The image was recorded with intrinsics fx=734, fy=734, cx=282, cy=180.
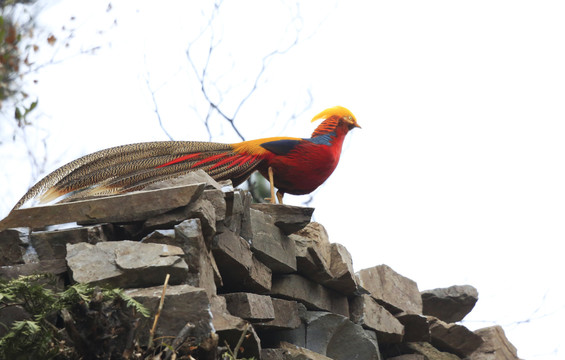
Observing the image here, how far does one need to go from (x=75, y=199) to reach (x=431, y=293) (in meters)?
3.92

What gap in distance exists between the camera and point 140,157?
188 inches

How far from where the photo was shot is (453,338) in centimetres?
666

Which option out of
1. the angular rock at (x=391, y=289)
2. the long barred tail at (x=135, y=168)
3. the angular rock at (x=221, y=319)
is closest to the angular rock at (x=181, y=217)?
the angular rock at (x=221, y=319)

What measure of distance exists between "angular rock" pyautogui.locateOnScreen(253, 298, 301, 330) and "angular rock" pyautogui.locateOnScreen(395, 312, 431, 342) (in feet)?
5.25

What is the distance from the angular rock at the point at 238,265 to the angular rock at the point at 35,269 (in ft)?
2.75

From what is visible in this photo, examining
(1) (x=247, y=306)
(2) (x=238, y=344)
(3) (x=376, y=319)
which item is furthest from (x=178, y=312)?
A: (3) (x=376, y=319)

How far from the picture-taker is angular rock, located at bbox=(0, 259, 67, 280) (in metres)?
3.49

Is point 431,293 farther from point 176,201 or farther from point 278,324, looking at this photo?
point 176,201

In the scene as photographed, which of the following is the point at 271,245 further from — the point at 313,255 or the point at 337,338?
the point at 337,338

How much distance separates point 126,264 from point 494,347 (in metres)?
4.70

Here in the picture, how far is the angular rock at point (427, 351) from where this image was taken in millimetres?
6246

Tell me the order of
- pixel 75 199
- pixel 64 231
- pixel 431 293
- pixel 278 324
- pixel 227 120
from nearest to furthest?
pixel 64 231, pixel 75 199, pixel 278 324, pixel 431 293, pixel 227 120

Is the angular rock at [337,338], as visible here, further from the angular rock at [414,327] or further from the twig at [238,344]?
the twig at [238,344]

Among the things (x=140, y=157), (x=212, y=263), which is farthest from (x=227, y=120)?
(x=212, y=263)
